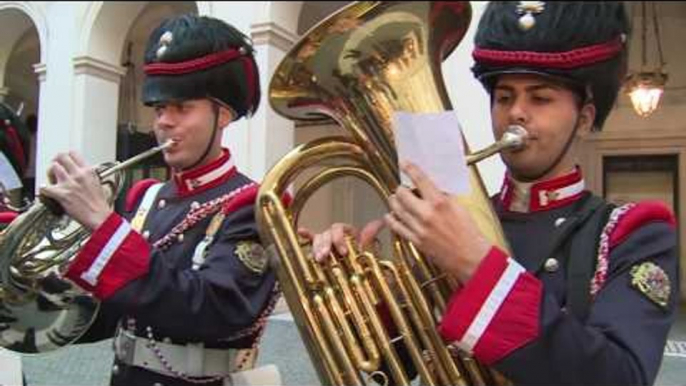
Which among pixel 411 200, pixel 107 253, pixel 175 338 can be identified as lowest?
pixel 175 338

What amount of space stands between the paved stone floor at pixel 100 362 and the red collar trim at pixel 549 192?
1.29 metres

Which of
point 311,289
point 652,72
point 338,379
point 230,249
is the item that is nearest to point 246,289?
point 230,249

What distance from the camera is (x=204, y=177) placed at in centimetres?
184

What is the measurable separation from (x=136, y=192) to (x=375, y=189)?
0.90m

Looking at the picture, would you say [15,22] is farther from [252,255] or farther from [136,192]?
[252,255]

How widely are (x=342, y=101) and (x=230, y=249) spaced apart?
452mm

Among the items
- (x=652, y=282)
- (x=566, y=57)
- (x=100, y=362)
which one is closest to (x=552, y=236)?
(x=652, y=282)

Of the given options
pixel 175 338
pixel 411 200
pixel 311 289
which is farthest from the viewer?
pixel 175 338

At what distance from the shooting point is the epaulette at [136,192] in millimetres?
1976

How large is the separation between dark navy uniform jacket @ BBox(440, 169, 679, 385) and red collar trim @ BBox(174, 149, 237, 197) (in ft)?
2.95

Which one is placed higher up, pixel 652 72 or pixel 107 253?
pixel 652 72

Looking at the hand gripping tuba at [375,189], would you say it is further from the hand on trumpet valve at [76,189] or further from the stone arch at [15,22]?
the stone arch at [15,22]

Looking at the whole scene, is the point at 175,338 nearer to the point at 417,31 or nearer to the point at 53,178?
the point at 53,178

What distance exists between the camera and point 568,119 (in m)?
1.23
